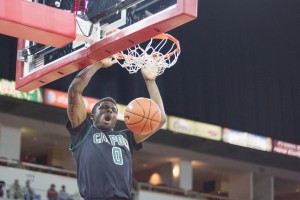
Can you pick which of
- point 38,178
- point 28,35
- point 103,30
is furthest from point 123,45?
point 38,178

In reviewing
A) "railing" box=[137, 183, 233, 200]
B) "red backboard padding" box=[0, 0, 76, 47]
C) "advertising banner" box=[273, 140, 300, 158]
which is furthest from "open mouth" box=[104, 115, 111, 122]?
"advertising banner" box=[273, 140, 300, 158]

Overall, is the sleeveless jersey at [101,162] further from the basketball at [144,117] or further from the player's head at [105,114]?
the basketball at [144,117]

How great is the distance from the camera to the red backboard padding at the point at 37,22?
4.57m

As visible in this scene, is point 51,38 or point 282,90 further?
point 282,90

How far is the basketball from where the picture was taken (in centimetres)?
484

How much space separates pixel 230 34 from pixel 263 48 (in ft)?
4.19

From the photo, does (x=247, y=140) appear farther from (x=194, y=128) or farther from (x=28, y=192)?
(x=28, y=192)

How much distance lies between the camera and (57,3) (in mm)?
5309

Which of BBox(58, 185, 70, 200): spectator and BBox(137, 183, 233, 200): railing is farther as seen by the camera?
BBox(137, 183, 233, 200): railing

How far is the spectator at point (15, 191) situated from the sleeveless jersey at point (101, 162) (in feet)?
38.3

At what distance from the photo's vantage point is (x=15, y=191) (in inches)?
621

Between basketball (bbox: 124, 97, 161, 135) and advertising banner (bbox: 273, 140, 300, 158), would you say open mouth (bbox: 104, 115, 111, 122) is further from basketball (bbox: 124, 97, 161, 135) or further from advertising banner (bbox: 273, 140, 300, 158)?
advertising banner (bbox: 273, 140, 300, 158)

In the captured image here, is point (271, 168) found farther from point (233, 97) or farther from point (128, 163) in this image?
point (128, 163)

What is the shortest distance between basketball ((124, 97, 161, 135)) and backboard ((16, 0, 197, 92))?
486 mm
